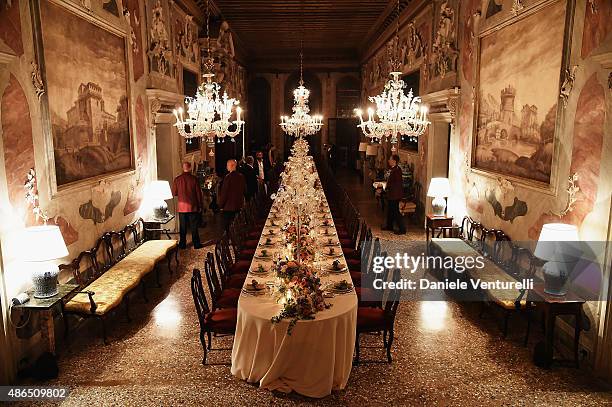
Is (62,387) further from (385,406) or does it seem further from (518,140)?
(518,140)

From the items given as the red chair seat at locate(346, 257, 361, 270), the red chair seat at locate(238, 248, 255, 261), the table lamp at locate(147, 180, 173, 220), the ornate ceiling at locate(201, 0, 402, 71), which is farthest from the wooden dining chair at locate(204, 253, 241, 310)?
the ornate ceiling at locate(201, 0, 402, 71)

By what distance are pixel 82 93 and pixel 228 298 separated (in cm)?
349

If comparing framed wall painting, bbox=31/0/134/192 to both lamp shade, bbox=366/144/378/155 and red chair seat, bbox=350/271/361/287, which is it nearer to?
red chair seat, bbox=350/271/361/287

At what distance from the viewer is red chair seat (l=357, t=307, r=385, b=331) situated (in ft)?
16.8

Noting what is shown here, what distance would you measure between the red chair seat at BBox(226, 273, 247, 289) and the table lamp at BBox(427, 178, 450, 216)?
4.27 meters

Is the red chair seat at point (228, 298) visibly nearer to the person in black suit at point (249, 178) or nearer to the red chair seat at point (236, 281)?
the red chair seat at point (236, 281)

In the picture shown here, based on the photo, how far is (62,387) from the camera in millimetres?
4730

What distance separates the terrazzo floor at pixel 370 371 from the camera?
450 centimetres

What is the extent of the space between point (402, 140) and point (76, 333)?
35.0ft

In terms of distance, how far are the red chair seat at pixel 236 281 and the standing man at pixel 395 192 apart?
521cm

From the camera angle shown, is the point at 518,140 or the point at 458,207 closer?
the point at 518,140

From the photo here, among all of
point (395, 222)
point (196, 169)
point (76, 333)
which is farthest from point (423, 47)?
point (76, 333)

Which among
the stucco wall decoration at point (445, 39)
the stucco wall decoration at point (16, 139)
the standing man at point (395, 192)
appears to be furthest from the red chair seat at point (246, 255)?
the stucco wall decoration at point (445, 39)

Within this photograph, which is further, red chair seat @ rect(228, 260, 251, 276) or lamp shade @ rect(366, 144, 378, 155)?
lamp shade @ rect(366, 144, 378, 155)
